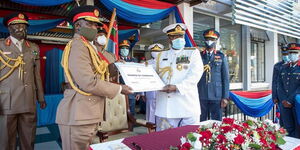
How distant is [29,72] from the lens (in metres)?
2.75

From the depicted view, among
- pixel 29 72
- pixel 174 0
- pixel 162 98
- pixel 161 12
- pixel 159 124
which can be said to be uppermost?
pixel 174 0

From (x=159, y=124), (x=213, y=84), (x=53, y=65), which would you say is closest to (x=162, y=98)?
(x=159, y=124)

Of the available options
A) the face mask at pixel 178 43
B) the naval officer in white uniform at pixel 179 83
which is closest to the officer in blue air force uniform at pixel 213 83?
the naval officer in white uniform at pixel 179 83

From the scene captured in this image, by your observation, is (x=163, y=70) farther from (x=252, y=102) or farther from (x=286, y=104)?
(x=252, y=102)

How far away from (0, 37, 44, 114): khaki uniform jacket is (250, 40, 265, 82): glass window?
7300 millimetres

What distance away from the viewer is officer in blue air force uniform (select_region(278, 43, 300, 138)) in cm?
382

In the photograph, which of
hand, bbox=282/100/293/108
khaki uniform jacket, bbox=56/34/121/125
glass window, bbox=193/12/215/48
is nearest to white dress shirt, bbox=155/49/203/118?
khaki uniform jacket, bbox=56/34/121/125

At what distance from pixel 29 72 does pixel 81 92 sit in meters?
1.40

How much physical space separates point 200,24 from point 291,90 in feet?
10.6

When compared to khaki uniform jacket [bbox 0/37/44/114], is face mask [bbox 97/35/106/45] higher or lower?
higher

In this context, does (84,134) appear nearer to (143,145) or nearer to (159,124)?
(143,145)

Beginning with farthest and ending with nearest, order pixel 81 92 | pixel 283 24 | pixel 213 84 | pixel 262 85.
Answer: pixel 262 85 → pixel 283 24 → pixel 213 84 → pixel 81 92

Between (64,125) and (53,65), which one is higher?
(53,65)

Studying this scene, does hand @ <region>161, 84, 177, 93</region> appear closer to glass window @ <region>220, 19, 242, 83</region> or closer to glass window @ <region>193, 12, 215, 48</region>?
glass window @ <region>193, 12, 215, 48</region>
